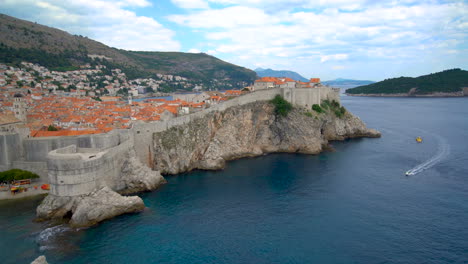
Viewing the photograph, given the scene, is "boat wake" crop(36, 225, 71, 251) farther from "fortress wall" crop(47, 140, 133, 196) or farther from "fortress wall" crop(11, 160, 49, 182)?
"fortress wall" crop(11, 160, 49, 182)

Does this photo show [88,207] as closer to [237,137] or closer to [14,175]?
[14,175]

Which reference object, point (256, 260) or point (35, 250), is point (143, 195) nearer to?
point (35, 250)

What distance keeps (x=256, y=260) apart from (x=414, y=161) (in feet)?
81.8

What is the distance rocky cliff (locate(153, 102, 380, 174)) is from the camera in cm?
2978

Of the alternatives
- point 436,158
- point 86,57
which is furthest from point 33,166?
point 86,57

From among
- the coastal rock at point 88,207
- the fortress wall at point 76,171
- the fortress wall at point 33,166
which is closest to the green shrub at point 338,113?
the coastal rock at point 88,207

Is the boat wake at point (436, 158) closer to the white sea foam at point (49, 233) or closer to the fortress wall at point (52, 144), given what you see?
the fortress wall at point (52, 144)

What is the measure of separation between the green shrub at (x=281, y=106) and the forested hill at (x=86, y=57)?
6709 centimetres

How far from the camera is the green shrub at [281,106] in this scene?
130 ft

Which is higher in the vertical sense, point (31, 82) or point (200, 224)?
point (31, 82)

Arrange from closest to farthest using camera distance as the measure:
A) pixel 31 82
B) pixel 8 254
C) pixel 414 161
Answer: pixel 8 254 < pixel 414 161 < pixel 31 82

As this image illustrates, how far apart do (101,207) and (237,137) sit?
1873 centimetres

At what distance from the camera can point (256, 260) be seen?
53.8ft

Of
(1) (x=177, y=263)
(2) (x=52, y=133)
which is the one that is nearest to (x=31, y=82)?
(2) (x=52, y=133)
